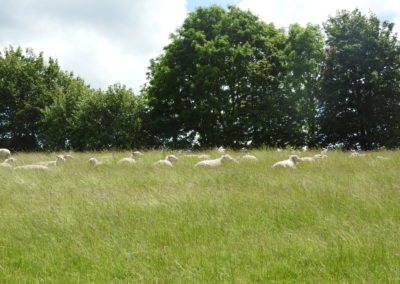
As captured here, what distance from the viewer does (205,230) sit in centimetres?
519

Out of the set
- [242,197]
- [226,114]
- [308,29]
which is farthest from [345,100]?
[242,197]

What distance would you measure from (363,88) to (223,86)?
932 centimetres

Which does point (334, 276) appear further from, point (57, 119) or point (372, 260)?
point (57, 119)

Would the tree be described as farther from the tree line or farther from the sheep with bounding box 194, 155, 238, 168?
the sheep with bounding box 194, 155, 238, 168

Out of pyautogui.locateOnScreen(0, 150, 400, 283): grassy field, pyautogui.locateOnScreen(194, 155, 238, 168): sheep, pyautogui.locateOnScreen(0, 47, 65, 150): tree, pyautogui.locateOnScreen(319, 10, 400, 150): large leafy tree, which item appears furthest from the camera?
pyautogui.locateOnScreen(0, 47, 65, 150): tree

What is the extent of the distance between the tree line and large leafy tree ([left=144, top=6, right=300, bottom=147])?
73 millimetres

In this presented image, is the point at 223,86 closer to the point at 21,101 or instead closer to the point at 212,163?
the point at 212,163

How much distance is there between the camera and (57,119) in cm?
2936

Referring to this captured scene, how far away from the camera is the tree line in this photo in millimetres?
24828

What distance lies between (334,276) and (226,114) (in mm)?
23011

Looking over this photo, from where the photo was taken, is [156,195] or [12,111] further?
[12,111]

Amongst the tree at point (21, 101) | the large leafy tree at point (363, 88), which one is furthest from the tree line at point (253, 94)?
the tree at point (21, 101)

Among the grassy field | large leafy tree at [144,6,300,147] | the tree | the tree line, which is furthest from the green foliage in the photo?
the grassy field

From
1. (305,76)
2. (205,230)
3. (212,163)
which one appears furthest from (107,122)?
(205,230)
